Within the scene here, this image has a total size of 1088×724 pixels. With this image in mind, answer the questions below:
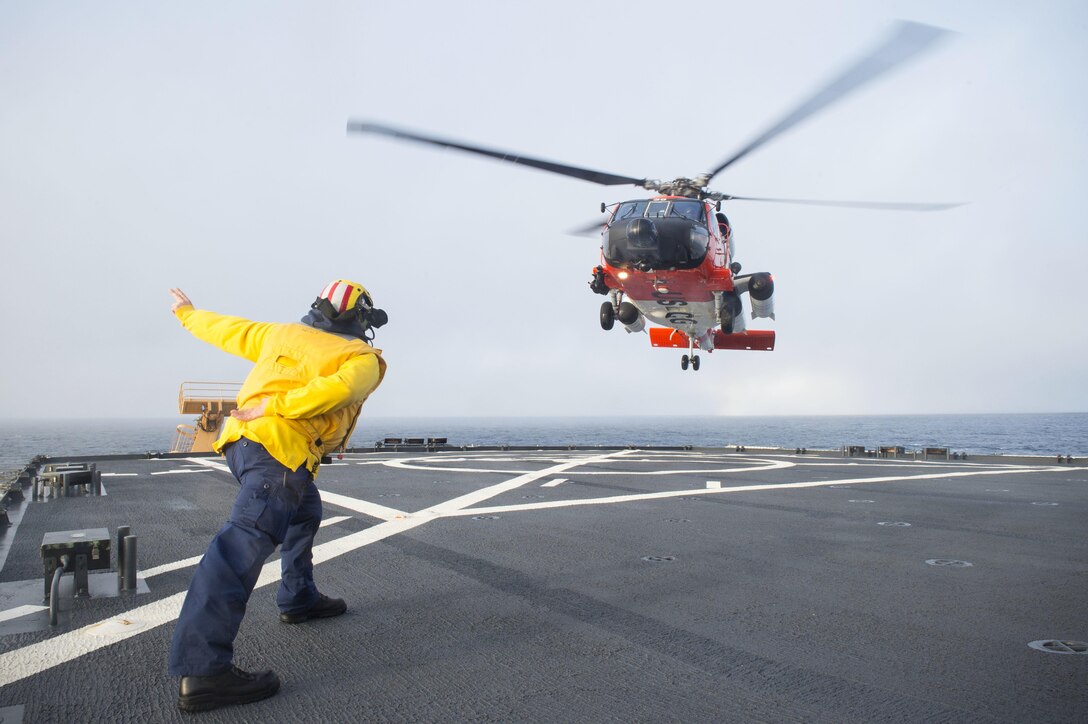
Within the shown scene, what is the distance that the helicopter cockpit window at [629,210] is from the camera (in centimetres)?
1443

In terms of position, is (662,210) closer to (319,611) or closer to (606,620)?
(606,620)

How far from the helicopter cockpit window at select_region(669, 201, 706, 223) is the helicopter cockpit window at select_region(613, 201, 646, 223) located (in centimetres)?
69

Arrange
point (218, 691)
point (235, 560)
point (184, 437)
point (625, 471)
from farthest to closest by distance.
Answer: point (184, 437) < point (625, 471) < point (235, 560) < point (218, 691)

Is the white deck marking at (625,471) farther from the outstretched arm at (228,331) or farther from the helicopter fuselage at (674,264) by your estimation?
the outstretched arm at (228,331)

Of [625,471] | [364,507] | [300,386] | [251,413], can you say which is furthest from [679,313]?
[251,413]

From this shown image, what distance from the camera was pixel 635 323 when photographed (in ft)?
59.2

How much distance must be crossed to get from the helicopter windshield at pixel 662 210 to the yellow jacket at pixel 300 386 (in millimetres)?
11254

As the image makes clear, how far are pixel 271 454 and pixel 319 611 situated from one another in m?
1.48

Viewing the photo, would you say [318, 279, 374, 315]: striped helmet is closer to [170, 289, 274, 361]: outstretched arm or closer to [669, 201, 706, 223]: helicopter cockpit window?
[170, 289, 274, 361]: outstretched arm

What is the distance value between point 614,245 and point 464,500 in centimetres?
690

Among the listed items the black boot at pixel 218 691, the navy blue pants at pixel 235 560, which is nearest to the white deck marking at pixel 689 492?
the navy blue pants at pixel 235 560

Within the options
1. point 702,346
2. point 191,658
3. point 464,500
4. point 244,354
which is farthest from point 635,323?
point 191,658

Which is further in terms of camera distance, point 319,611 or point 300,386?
point 319,611

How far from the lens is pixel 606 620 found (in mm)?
4492
